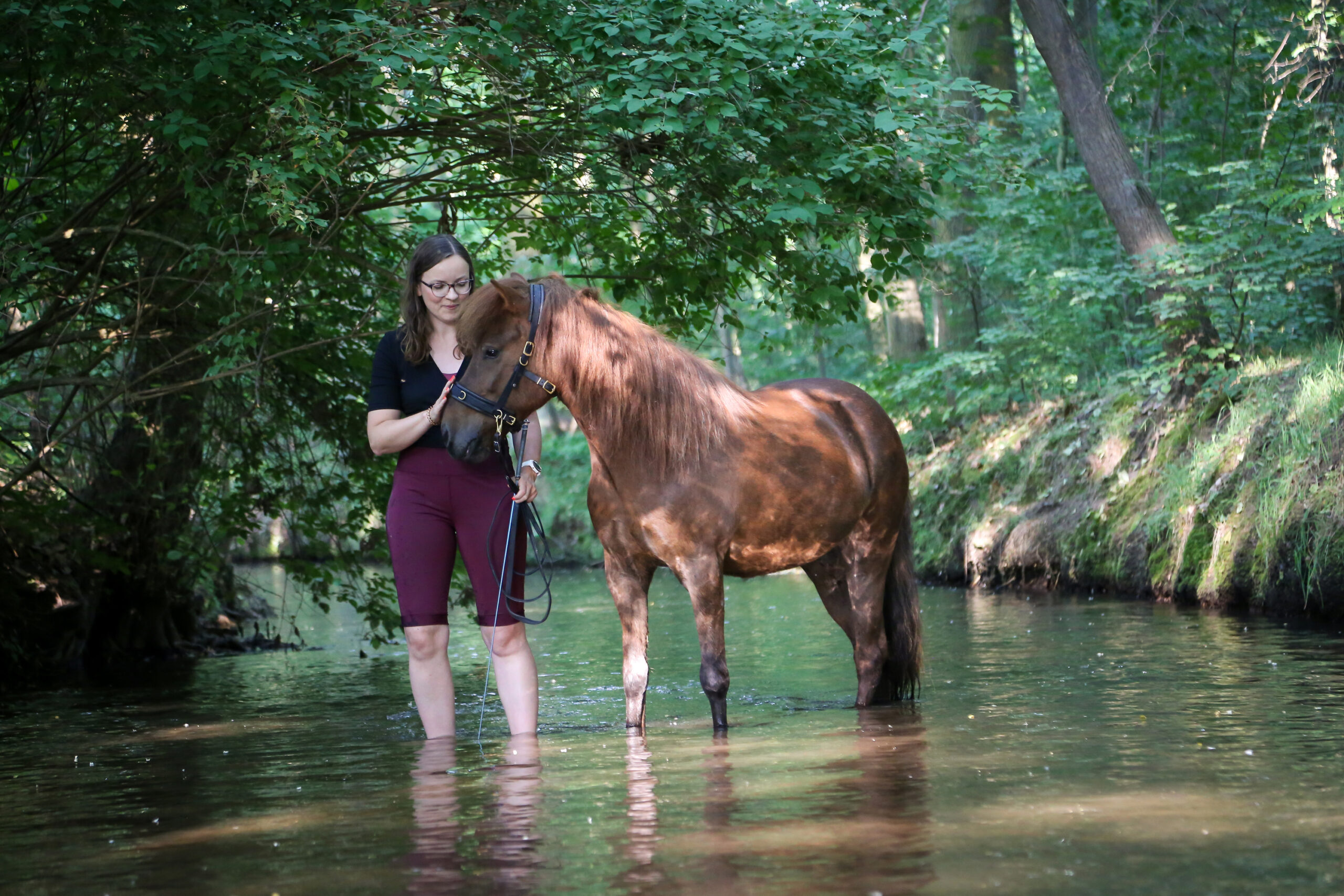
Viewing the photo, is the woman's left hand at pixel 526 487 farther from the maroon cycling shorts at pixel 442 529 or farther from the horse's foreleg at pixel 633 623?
the horse's foreleg at pixel 633 623

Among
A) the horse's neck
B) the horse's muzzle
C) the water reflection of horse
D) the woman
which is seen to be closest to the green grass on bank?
the water reflection of horse

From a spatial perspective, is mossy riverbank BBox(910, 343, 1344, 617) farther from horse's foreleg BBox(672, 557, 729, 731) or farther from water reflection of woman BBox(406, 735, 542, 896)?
water reflection of woman BBox(406, 735, 542, 896)

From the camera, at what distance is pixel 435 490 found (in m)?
5.35

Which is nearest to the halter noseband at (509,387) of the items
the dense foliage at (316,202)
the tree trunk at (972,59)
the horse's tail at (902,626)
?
the dense foliage at (316,202)

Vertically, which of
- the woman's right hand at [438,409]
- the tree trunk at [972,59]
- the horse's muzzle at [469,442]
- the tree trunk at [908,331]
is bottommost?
the horse's muzzle at [469,442]

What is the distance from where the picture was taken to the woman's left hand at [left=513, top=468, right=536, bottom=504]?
536cm

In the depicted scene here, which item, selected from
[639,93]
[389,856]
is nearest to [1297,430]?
[639,93]

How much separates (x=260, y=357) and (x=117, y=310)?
2742 millimetres

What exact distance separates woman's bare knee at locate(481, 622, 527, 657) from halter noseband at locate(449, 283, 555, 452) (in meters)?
0.77

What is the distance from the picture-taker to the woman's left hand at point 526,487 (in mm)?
5355

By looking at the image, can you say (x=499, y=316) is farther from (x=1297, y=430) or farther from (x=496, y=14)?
(x=1297, y=430)

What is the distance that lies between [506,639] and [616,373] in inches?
46.8

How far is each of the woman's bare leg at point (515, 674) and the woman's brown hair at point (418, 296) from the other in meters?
1.18

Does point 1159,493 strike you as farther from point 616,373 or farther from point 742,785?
point 742,785
